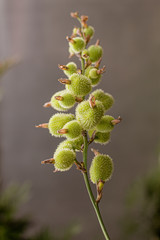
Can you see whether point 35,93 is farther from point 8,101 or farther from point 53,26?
point 53,26

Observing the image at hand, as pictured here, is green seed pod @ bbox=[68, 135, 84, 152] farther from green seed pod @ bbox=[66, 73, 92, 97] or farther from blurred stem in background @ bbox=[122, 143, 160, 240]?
blurred stem in background @ bbox=[122, 143, 160, 240]

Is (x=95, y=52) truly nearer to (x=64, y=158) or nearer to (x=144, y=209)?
(x=64, y=158)

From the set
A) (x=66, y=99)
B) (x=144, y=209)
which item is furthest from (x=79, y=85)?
(x=144, y=209)

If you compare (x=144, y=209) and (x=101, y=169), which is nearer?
(x=101, y=169)

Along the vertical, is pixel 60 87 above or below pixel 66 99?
above

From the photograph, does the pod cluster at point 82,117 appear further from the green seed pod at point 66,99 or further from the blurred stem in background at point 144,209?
the blurred stem in background at point 144,209

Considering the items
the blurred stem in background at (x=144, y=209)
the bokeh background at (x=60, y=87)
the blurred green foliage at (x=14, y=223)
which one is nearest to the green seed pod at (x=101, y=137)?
the blurred green foliage at (x=14, y=223)
